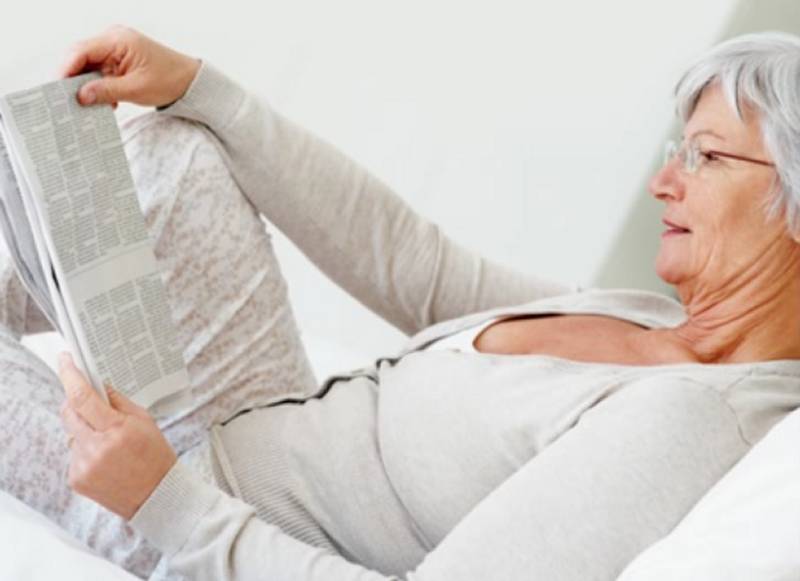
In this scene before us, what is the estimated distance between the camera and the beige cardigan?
121 cm

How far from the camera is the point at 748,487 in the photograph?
1.14m

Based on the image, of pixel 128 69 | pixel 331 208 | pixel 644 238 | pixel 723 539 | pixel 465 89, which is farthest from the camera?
pixel 465 89

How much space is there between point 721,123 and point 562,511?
0.48 m

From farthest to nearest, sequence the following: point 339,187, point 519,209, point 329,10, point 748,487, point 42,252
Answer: point 329,10 < point 519,209 < point 339,187 < point 42,252 < point 748,487

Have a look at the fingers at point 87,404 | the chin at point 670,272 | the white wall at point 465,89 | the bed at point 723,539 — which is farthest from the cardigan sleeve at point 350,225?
the white wall at point 465,89

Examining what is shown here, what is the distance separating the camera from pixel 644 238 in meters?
2.47

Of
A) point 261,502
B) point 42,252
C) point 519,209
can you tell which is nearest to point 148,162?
point 42,252

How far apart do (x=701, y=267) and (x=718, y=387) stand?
0.71 ft

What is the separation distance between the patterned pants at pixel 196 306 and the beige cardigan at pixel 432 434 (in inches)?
1.9

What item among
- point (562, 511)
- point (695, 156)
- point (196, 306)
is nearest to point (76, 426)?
point (196, 306)

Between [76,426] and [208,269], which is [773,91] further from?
[76,426]

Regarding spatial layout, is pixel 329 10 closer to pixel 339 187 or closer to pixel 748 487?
pixel 339 187

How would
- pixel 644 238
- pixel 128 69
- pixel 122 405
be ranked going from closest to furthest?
pixel 122 405 → pixel 128 69 → pixel 644 238

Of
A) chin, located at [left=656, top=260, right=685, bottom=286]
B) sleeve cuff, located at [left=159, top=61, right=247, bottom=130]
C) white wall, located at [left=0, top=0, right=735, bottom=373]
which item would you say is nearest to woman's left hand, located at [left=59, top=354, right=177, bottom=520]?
sleeve cuff, located at [left=159, top=61, right=247, bottom=130]
